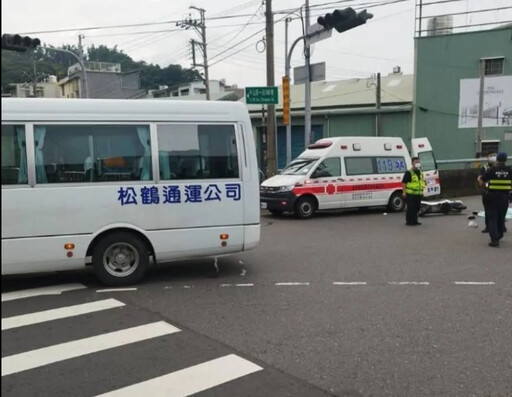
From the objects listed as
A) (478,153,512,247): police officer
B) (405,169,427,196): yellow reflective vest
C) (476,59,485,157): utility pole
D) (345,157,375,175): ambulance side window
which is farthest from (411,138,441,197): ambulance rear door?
(476,59,485,157): utility pole

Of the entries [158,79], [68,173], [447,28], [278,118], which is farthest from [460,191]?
[158,79]

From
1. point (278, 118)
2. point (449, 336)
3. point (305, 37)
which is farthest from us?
point (278, 118)

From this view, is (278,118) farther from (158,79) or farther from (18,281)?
(158,79)

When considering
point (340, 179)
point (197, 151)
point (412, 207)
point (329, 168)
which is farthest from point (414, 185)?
point (197, 151)

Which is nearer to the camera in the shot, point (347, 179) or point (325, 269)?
point (325, 269)

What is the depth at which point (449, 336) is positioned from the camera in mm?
4781

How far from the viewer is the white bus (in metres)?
6.09

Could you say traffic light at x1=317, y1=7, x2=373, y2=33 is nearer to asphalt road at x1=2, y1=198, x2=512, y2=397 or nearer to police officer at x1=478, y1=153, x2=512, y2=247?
police officer at x1=478, y1=153, x2=512, y2=247

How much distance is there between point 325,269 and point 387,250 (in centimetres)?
209

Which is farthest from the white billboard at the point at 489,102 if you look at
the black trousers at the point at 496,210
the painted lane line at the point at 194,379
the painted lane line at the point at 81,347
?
the painted lane line at the point at 194,379

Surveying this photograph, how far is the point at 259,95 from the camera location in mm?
15500

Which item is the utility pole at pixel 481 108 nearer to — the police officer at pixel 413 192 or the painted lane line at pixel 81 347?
the police officer at pixel 413 192

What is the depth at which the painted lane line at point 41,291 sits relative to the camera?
6223 mm

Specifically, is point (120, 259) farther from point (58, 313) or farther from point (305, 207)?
point (305, 207)
